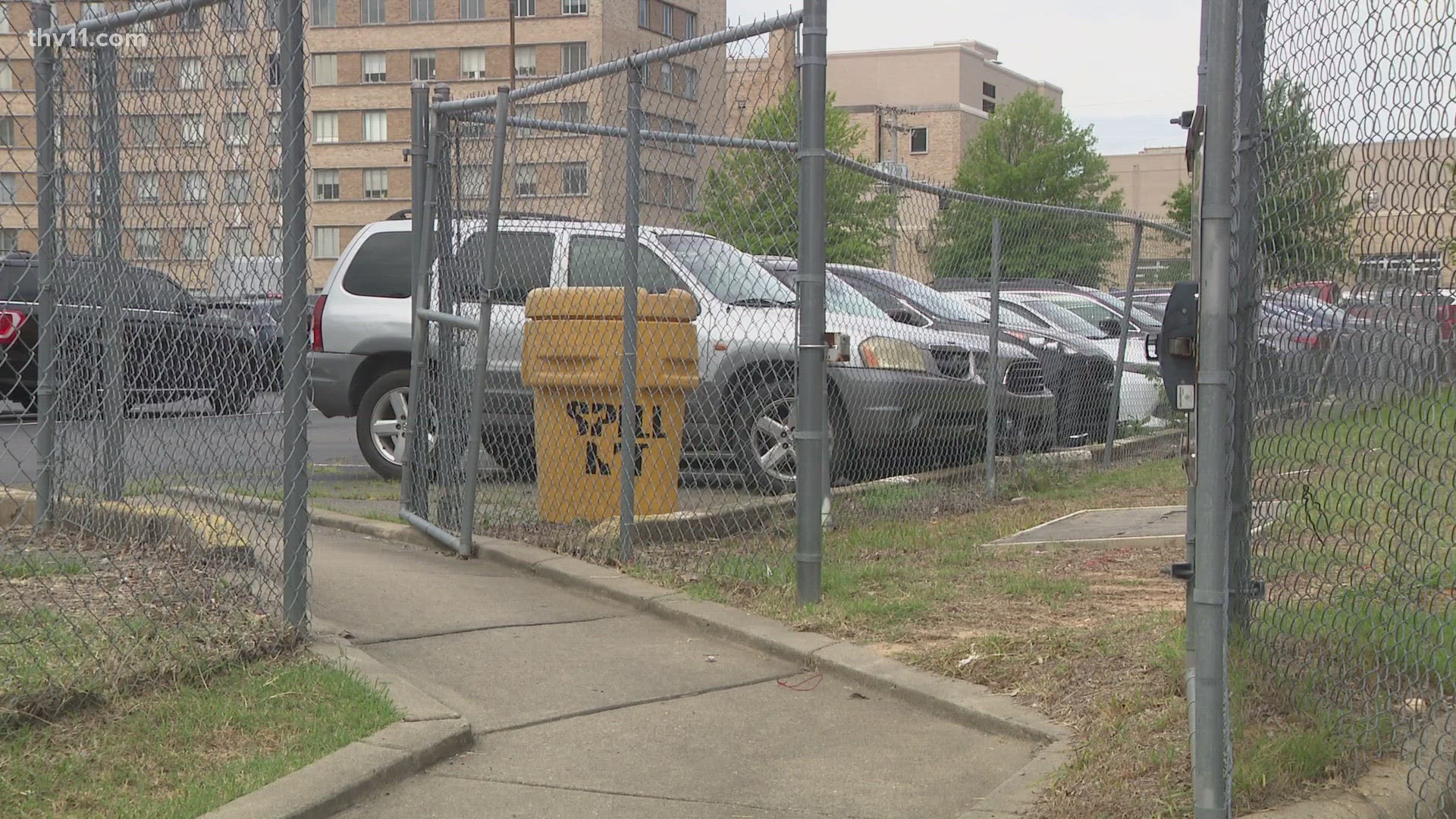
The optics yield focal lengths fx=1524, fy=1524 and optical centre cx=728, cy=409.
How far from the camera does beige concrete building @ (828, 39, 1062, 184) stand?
9175 cm

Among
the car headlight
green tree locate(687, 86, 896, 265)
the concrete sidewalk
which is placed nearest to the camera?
the concrete sidewalk

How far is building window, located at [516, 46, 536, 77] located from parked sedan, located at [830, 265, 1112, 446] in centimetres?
6546

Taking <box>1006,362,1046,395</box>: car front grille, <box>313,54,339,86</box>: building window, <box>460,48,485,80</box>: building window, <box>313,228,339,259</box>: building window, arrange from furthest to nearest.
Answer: <box>313,228,339,259</box>: building window, <box>313,54,339,86</box>: building window, <box>460,48,485,80</box>: building window, <box>1006,362,1046,395</box>: car front grille

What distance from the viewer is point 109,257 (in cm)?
629

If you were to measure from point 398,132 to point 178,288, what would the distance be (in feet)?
237

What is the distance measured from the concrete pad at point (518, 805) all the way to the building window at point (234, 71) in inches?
100

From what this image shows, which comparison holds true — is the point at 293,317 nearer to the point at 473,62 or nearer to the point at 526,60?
the point at 526,60

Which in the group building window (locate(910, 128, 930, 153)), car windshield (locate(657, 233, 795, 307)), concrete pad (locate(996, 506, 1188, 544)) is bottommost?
concrete pad (locate(996, 506, 1188, 544))

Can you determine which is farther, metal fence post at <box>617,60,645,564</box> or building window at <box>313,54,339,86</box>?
building window at <box>313,54,339,86</box>

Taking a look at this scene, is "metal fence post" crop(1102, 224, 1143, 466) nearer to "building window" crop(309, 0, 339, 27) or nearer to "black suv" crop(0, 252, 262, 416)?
"black suv" crop(0, 252, 262, 416)

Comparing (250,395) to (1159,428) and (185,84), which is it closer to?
(185,84)

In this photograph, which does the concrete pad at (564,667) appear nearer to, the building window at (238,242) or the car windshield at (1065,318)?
the building window at (238,242)

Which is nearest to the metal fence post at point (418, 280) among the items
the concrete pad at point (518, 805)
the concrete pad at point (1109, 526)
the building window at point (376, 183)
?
the concrete pad at point (1109, 526)

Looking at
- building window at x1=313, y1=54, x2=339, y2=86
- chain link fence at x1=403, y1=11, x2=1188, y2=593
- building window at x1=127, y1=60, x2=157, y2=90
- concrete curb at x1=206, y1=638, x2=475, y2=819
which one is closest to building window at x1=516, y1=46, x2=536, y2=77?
building window at x1=313, y1=54, x2=339, y2=86
